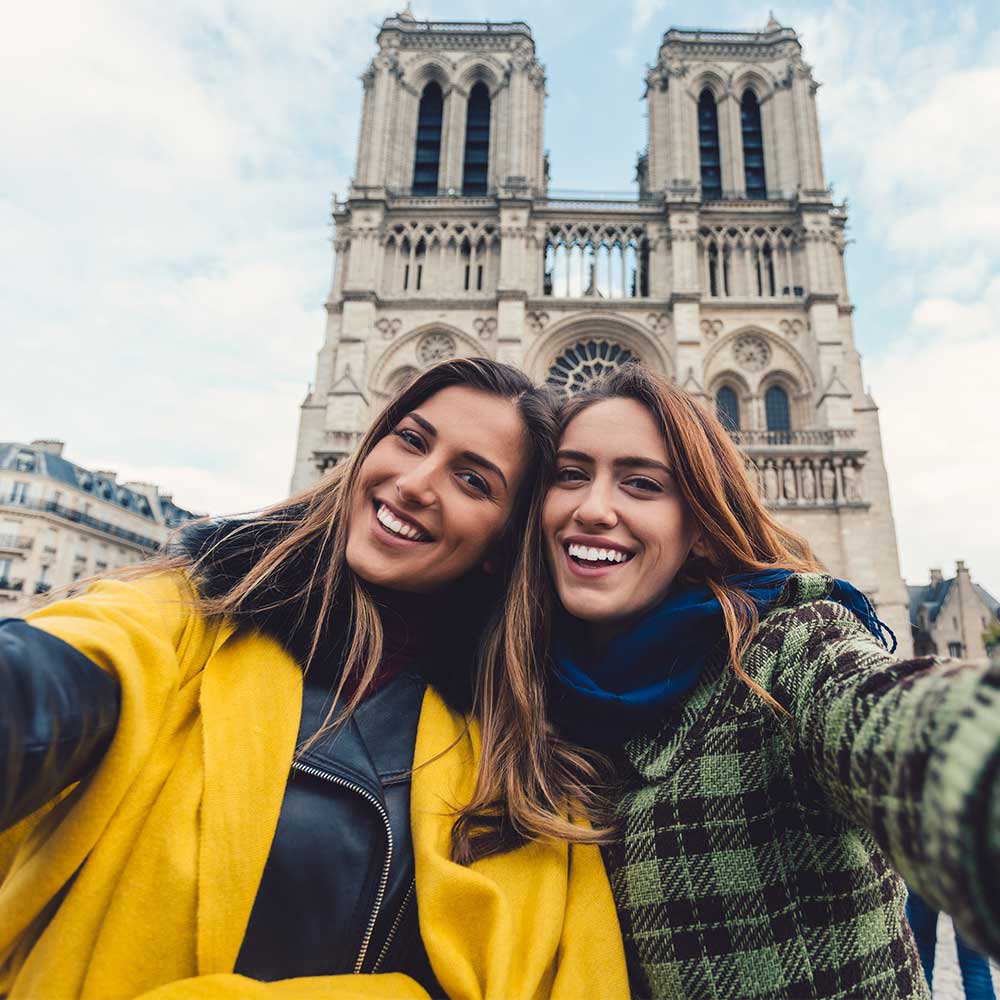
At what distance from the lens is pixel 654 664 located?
1.61m

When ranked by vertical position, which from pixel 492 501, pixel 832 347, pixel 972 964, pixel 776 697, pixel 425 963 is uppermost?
pixel 832 347

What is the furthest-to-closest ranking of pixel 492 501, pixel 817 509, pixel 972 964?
pixel 817 509 < pixel 972 964 < pixel 492 501

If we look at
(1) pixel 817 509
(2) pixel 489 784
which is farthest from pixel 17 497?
(2) pixel 489 784

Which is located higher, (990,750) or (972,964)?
(990,750)

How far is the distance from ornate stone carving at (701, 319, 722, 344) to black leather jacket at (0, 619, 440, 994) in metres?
19.6

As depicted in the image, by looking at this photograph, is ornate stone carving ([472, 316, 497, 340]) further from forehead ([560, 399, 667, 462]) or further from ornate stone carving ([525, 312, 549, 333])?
forehead ([560, 399, 667, 462])

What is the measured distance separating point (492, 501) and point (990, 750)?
1.30 metres

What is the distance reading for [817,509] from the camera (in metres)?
16.1

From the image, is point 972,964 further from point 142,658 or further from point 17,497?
point 17,497

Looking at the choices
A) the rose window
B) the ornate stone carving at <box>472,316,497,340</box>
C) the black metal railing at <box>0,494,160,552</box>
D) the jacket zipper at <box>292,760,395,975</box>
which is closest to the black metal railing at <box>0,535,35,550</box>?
the black metal railing at <box>0,494,160,552</box>

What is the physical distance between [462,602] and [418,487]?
1.43ft

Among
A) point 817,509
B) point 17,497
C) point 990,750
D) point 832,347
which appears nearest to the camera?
point 990,750

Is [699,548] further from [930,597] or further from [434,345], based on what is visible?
[930,597]

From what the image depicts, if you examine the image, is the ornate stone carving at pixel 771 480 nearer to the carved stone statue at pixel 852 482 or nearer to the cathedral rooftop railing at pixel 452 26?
the carved stone statue at pixel 852 482
